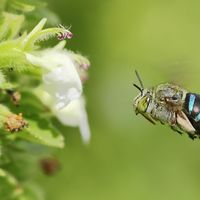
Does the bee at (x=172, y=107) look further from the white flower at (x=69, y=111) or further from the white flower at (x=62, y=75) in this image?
the white flower at (x=69, y=111)

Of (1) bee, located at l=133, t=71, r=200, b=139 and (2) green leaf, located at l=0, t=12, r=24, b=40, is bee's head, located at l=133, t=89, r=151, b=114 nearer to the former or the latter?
(1) bee, located at l=133, t=71, r=200, b=139

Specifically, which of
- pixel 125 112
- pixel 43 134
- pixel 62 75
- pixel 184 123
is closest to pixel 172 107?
pixel 184 123

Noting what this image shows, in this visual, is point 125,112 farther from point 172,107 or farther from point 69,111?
point 172,107

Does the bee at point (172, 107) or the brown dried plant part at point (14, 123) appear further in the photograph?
the bee at point (172, 107)

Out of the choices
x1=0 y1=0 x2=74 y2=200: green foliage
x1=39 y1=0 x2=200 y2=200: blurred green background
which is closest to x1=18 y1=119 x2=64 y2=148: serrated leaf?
x1=0 y1=0 x2=74 y2=200: green foliage

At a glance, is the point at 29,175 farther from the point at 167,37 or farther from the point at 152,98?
the point at 167,37

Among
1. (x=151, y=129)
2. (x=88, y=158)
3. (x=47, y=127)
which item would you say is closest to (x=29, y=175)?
(x=47, y=127)

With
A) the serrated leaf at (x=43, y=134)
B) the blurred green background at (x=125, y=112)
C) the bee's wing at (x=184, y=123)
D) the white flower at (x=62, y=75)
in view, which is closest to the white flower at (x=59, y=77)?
the white flower at (x=62, y=75)
